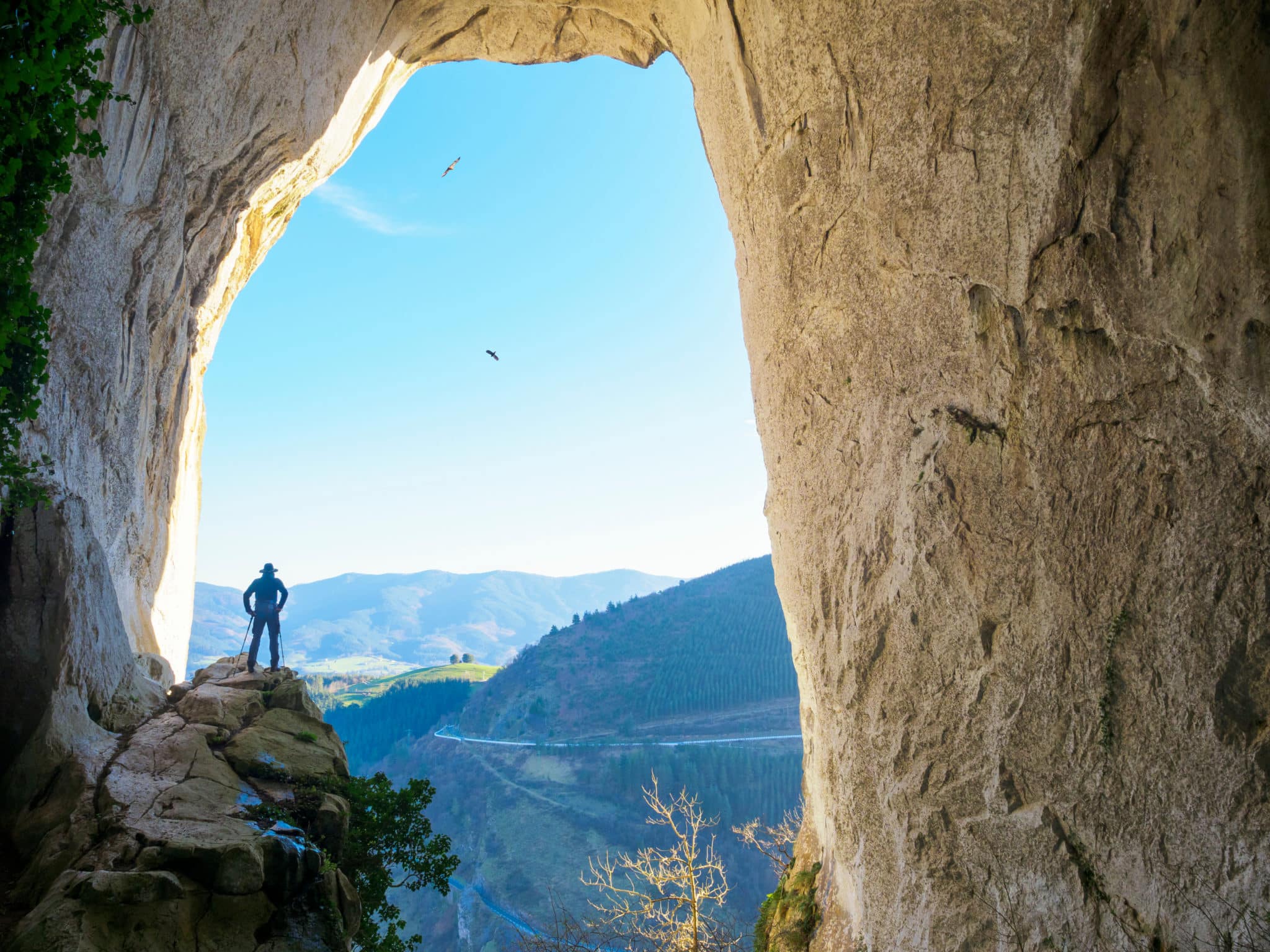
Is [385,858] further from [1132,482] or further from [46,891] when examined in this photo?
[1132,482]

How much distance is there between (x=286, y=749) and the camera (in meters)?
11.8

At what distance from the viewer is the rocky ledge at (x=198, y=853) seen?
699cm

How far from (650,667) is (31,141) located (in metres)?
128

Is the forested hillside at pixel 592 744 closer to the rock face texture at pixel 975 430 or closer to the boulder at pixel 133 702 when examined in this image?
the boulder at pixel 133 702

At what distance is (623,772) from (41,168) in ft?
335

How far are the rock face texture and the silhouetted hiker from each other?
2.50 m

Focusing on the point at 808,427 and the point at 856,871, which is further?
the point at 808,427

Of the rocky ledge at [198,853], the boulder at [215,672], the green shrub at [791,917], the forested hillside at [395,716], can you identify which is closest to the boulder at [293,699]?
the rocky ledge at [198,853]

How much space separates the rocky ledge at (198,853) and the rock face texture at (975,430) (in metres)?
0.43

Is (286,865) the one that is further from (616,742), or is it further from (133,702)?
(616,742)

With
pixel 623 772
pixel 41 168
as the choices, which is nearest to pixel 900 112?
pixel 41 168

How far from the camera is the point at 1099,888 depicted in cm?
778

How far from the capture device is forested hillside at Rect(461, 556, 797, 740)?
11844cm

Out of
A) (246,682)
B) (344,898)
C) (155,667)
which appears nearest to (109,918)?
(344,898)
